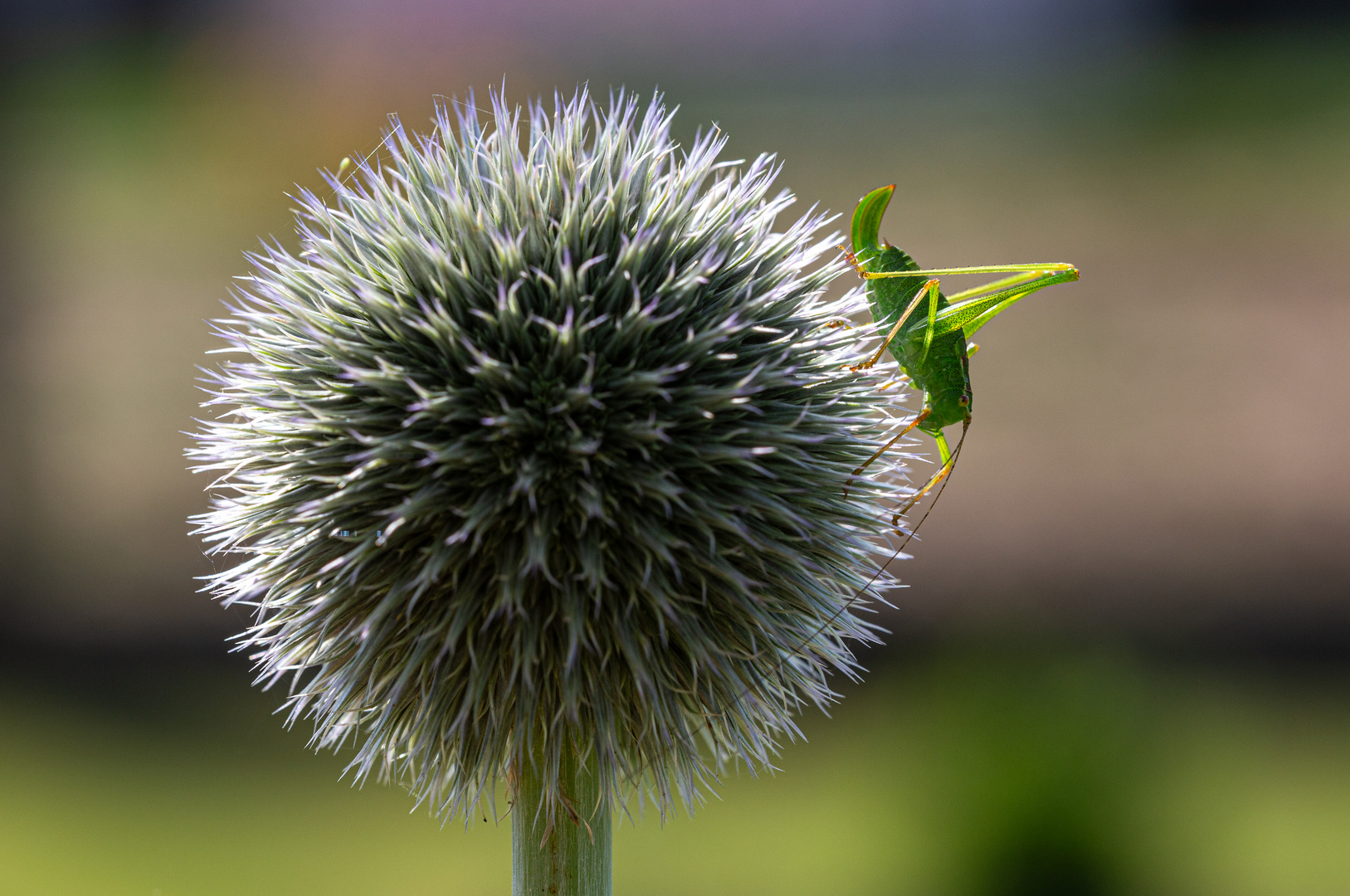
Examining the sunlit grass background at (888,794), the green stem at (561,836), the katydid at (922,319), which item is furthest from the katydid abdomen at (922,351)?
the sunlit grass background at (888,794)

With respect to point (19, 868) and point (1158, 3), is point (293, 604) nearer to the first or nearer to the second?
point (19, 868)

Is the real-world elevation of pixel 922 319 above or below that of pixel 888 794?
above

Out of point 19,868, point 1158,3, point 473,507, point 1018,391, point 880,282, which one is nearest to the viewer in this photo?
point 473,507

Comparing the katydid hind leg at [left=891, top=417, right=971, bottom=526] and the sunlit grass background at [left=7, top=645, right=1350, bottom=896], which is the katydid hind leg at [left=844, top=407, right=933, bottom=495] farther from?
the sunlit grass background at [left=7, top=645, right=1350, bottom=896]

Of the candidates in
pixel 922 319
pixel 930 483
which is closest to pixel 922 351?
pixel 922 319

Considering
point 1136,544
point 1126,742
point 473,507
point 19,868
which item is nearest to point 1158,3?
point 1136,544

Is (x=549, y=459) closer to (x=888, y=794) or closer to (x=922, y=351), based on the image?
(x=922, y=351)

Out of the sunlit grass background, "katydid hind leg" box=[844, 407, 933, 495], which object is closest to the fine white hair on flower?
"katydid hind leg" box=[844, 407, 933, 495]
